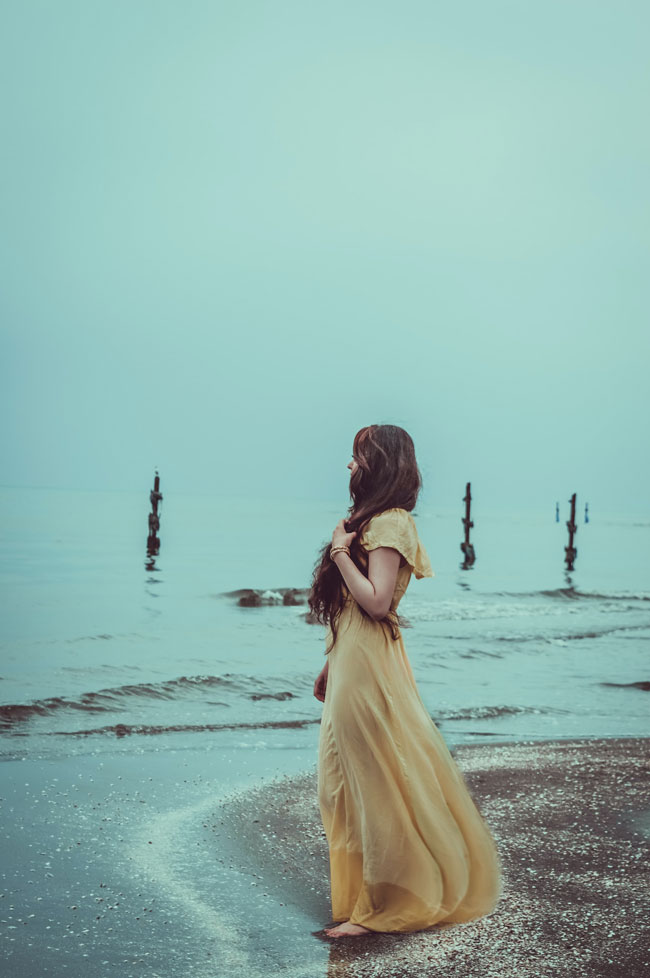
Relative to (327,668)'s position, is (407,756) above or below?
below

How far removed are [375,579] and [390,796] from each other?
32.6 inches

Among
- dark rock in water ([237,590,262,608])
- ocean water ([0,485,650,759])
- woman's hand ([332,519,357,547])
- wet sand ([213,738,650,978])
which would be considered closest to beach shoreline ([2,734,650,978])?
wet sand ([213,738,650,978])

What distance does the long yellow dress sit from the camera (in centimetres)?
349

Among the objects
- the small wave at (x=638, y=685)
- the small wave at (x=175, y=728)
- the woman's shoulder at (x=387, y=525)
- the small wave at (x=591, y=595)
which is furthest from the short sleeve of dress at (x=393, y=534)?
the small wave at (x=591, y=595)

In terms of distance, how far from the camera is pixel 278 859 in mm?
4750

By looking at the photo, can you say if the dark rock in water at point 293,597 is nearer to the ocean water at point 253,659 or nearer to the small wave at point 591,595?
A: the ocean water at point 253,659

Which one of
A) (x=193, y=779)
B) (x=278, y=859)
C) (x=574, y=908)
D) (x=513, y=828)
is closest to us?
(x=574, y=908)

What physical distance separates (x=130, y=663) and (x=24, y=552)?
35.6m

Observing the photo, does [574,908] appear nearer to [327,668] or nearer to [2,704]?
[327,668]

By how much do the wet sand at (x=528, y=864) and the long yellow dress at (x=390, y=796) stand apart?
120mm

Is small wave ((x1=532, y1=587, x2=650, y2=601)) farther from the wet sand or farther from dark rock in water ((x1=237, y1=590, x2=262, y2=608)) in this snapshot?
the wet sand

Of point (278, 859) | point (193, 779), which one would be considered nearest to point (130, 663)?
point (193, 779)

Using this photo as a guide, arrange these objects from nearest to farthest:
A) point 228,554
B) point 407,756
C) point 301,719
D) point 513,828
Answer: point 407,756
point 513,828
point 301,719
point 228,554

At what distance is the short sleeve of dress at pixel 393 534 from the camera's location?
11.5ft
